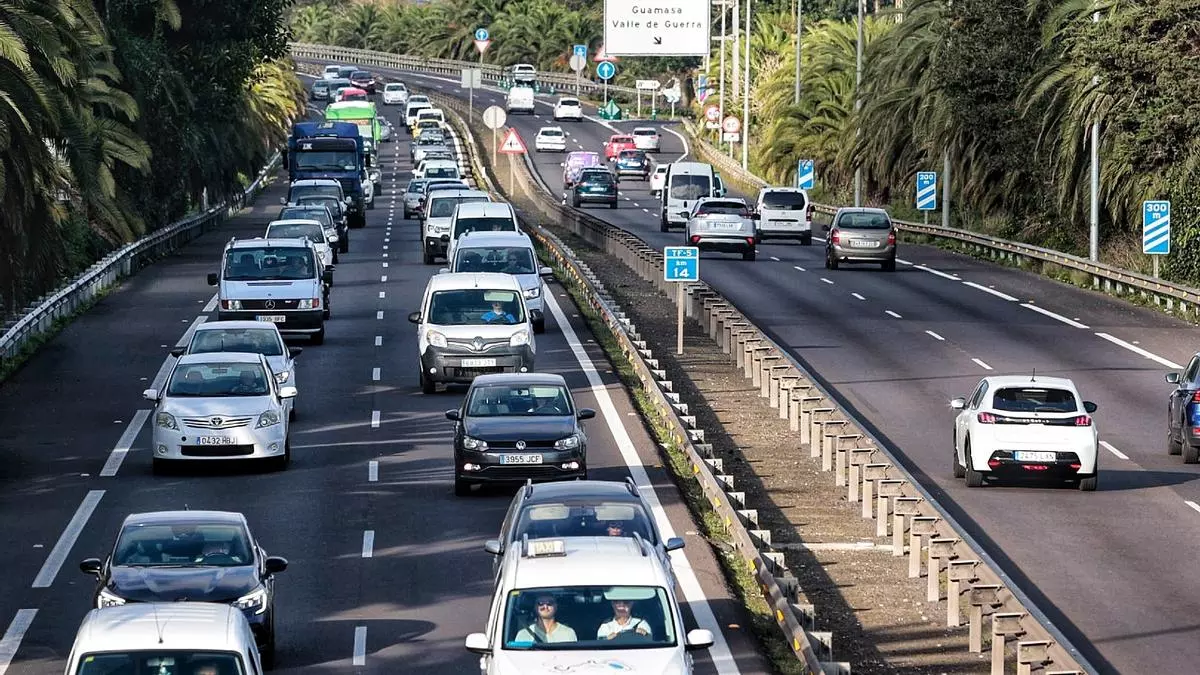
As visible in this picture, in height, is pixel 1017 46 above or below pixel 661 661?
above

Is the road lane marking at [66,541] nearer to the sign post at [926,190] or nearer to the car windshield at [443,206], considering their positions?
the car windshield at [443,206]

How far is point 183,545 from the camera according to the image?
1764cm

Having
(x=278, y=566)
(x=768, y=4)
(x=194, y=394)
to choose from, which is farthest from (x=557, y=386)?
(x=768, y=4)

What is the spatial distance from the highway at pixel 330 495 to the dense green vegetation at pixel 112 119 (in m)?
2.31

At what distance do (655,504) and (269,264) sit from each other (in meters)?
17.3

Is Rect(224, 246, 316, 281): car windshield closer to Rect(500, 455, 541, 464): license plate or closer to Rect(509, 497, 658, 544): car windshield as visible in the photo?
Rect(500, 455, 541, 464): license plate

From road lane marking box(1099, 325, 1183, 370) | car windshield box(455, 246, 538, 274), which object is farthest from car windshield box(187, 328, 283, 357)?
road lane marking box(1099, 325, 1183, 370)

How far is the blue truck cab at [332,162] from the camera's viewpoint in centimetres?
7125

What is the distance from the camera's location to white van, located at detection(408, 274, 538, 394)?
3388cm

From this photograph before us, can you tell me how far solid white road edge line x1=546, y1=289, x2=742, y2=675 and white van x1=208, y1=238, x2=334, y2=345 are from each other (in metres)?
4.98

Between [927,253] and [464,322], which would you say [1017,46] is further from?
[464,322]

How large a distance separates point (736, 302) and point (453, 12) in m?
→ 141

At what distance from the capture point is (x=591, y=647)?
14344 mm

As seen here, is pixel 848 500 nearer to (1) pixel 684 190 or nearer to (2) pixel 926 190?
(2) pixel 926 190
